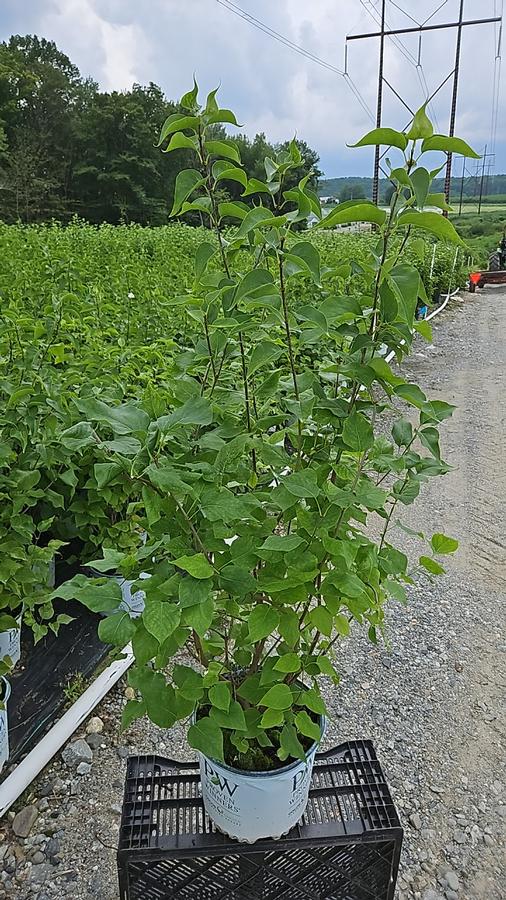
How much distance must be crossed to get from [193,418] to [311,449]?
0.32m

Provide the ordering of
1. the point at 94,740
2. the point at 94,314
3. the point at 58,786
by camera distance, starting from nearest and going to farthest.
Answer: the point at 58,786
the point at 94,740
the point at 94,314

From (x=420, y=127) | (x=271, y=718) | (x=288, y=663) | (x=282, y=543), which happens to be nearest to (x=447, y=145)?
(x=420, y=127)

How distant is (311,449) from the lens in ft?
3.71

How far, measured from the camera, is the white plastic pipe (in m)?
1.67

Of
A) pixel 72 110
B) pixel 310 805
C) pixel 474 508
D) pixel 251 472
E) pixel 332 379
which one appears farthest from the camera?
pixel 72 110

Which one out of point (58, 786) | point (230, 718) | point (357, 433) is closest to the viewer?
point (357, 433)

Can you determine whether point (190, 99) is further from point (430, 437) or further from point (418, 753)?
point (418, 753)

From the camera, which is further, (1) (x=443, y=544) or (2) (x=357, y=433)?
(1) (x=443, y=544)

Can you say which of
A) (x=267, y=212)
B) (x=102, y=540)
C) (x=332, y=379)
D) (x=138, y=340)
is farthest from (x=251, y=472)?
(x=138, y=340)

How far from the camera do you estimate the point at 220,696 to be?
102 centimetres

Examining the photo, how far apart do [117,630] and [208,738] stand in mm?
253

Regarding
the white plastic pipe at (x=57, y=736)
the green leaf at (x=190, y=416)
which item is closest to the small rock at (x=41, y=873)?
the white plastic pipe at (x=57, y=736)

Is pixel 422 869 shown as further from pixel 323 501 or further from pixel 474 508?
pixel 474 508

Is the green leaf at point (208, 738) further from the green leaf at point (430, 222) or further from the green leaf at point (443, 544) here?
the green leaf at point (430, 222)
